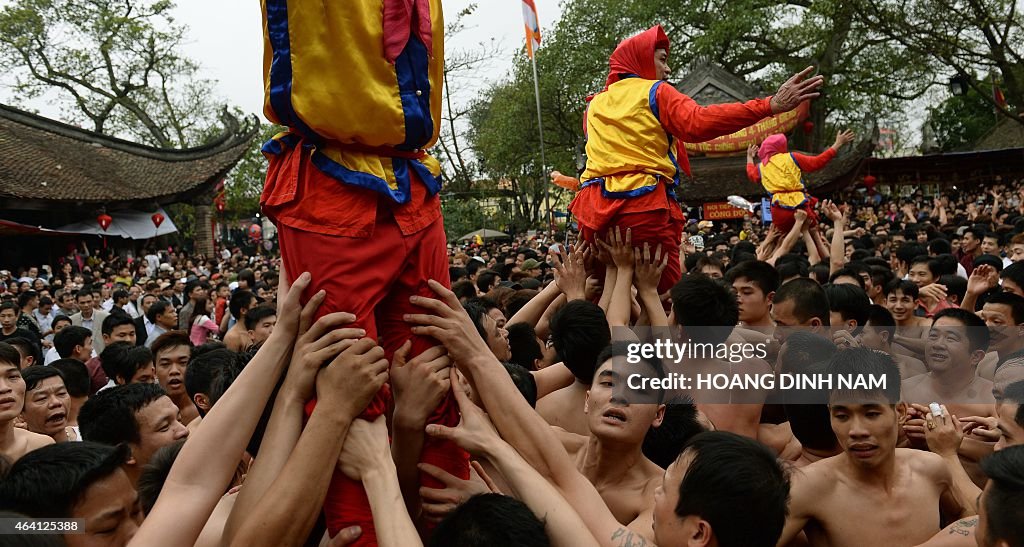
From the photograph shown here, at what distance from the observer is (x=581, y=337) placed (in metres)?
3.90

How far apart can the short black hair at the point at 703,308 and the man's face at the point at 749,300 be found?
829 millimetres

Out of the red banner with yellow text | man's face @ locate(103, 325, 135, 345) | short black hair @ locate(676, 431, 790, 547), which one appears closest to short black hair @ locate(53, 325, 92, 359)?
man's face @ locate(103, 325, 135, 345)

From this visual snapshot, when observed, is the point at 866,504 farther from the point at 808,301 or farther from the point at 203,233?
the point at 203,233

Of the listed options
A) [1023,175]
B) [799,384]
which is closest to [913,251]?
[799,384]

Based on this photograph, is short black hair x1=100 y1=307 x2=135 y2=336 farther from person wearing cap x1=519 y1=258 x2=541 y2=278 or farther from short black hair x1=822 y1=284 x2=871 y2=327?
short black hair x1=822 y1=284 x2=871 y2=327

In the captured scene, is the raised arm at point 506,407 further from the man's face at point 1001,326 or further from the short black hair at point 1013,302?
the short black hair at point 1013,302

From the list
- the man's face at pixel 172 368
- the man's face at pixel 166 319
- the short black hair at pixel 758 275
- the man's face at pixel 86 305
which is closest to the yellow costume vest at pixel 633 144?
the short black hair at pixel 758 275

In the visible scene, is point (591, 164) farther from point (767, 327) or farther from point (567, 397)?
point (567, 397)

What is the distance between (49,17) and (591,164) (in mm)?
31851

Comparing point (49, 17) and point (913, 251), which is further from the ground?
point (49, 17)

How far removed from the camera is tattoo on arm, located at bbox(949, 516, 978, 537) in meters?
2.67

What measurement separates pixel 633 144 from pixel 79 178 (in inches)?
750

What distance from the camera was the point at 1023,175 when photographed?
27.3 meters

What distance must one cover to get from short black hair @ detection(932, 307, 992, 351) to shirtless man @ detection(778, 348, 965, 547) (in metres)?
2.01
